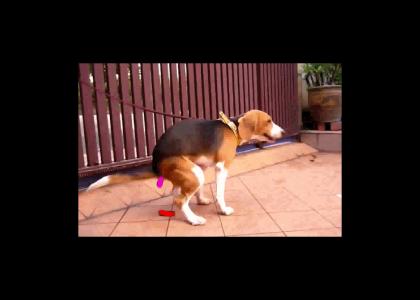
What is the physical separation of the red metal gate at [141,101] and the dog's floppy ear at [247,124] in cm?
79

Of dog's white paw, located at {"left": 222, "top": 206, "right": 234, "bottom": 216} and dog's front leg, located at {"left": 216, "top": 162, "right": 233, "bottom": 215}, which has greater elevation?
dog's front leg, located at {"left": 216, "top": 162, "right": 233, "bottom": 215}

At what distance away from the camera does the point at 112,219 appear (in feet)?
9.78

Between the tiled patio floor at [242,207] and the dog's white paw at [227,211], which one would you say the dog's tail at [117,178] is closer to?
the tiled patio floor at [242,207]

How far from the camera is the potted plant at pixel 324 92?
6242mm

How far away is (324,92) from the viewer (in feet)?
20.6

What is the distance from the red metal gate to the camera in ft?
11.7

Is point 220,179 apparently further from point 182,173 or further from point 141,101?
point 141,101

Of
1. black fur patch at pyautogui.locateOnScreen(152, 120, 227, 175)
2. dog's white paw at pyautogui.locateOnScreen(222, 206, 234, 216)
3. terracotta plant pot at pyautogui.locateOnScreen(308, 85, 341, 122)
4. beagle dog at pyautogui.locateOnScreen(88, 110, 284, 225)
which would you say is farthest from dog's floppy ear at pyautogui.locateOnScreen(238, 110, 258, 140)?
terracotta plant pot at pyautogui.locateOnScreen(308, 85, 341, 122)

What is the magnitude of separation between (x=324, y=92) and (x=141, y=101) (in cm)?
418

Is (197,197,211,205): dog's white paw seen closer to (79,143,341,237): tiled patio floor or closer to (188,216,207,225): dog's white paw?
(79,143,341,237): tiled patio floor

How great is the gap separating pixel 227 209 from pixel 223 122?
919 millimetres

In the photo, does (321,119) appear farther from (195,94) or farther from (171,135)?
(171,135)

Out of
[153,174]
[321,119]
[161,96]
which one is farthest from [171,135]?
[321,119]

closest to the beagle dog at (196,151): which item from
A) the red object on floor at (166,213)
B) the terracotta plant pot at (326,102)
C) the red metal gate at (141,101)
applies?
the red object on floor at (166,213)
